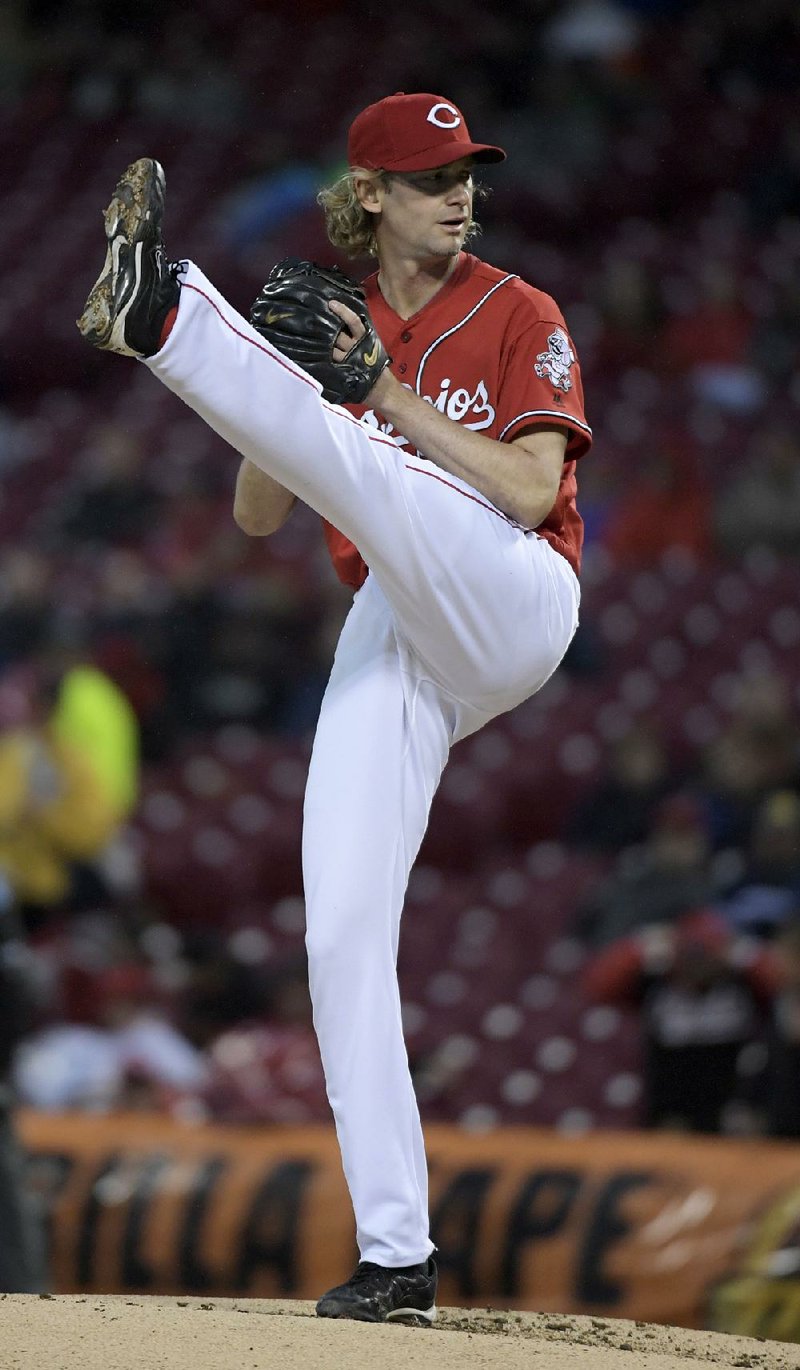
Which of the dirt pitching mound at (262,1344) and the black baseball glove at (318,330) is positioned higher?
the black baseball glove at (318,330)

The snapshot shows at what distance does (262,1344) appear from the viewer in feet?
9.16

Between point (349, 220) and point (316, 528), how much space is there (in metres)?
6.01

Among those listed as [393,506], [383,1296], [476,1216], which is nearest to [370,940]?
[383,1296]

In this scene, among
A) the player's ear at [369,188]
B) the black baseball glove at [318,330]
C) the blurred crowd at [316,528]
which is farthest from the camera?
the blurred crowd at [316,528]

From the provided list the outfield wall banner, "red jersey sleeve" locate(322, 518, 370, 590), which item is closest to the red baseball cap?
"red jersey sleeve" locate(322, 518, 370, 590)

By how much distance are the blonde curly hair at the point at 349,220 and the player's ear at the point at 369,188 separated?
0.02 meters

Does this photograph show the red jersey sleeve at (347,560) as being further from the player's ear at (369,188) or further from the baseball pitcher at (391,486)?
the player's ear at (369,188)

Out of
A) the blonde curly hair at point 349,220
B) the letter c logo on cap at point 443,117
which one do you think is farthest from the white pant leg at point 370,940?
the letter c logo on cap at point 443,117

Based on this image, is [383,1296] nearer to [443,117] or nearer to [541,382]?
[541,382]

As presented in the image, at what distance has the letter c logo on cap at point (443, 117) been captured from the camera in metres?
3.22

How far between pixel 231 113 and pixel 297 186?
4.94 feet

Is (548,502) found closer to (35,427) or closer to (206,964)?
(206,964)

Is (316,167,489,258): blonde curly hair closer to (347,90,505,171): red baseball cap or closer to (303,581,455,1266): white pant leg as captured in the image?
(347,90,505,171): red baseball cap

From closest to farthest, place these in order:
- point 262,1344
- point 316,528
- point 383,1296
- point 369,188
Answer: point 262,1344 → point 383,1296 → point 369,188 → point 316,528
